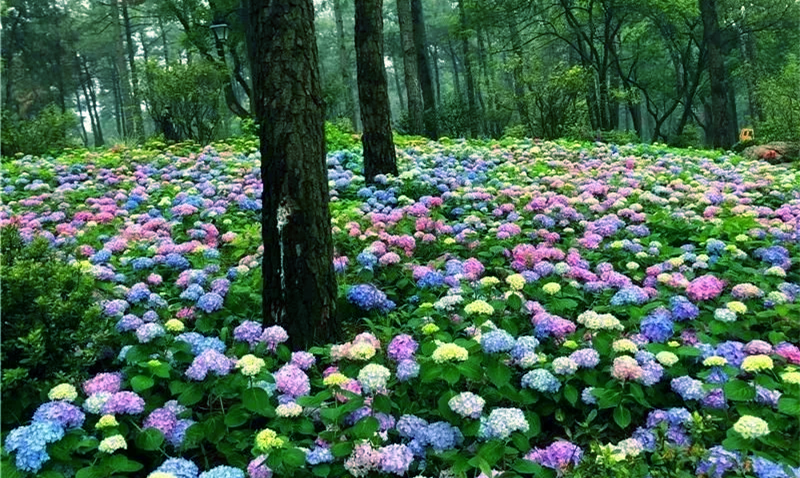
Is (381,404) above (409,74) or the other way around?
the other way around

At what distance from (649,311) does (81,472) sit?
9.13ft

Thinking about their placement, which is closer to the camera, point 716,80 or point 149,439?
point 149,439

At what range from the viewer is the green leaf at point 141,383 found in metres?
2.50

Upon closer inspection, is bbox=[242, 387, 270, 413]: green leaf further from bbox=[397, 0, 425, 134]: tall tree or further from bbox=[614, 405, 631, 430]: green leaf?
bbox=[397, 0, 425, 134]: tall tree

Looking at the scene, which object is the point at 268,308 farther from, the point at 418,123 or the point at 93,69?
the point at 93,69

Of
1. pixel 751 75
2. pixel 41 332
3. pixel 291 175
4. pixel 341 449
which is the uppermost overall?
pixel 751 75

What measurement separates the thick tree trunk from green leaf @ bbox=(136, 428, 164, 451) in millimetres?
974

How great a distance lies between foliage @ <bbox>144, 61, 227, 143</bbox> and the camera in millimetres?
12961

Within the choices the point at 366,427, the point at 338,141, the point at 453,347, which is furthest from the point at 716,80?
the point at 366,427

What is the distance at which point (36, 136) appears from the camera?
12.8m

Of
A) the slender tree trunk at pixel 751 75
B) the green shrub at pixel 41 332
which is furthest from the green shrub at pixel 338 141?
the slender tree trunk at pixel 751 75

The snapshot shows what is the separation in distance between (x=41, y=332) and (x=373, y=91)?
4692mm

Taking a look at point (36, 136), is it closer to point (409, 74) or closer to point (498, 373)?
point (409, 74)

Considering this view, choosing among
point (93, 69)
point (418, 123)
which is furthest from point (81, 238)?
point (93, 69)
